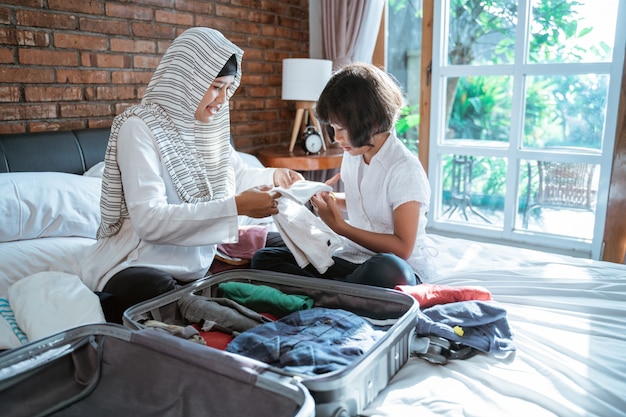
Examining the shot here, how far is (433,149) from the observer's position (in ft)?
11.4

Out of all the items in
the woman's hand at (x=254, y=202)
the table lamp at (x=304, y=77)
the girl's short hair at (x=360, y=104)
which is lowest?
the woman's hand at (x=254, y=202)

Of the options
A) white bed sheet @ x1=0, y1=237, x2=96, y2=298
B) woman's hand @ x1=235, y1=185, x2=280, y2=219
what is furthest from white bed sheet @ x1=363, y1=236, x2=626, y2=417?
white bed sheet @ x1=0, y1=237, x2=96, y2=298

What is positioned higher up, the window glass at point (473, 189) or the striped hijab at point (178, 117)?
the striped hijab at point (178, 117)

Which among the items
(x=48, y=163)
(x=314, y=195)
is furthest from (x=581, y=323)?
(x=48, y=163)

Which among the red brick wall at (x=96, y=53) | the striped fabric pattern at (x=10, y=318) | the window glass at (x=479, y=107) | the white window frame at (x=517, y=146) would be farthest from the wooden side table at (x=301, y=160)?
the striped fabric pattern at (x=10, y=318)

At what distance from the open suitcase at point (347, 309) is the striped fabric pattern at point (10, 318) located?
12.0 inches

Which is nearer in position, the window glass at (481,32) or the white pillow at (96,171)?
the white pillow at (96,171)

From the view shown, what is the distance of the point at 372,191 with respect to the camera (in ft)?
5.73

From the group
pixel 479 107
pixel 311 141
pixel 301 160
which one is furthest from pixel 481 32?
pixel 301 160

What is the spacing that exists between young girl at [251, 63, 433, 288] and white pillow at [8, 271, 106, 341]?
576 mm

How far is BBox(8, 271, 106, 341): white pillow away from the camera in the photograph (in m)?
1.34

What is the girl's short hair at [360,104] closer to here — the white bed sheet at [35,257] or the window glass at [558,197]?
the white bed sheet at [35,257]

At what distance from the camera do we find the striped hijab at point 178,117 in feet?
5.36

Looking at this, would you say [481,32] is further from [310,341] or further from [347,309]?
[310,341]
